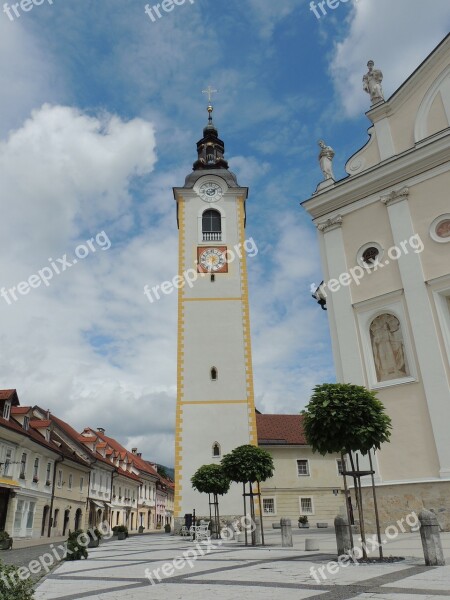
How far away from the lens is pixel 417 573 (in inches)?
320

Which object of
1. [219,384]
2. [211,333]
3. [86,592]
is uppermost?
[211,333]

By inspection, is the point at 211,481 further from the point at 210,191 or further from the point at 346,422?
the point at 210,191

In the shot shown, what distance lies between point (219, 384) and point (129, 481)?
3255 cm

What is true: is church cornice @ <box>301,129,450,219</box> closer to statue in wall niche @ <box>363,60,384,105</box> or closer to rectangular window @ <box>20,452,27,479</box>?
statue in wall niche @ <box>363,60,384,105</box>

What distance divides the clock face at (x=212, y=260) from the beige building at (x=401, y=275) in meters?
14.1

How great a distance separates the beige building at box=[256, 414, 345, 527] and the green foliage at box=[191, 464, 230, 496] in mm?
11745

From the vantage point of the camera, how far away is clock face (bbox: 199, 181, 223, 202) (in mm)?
40562

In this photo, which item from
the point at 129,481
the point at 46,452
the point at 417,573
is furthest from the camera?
the point at 129,481

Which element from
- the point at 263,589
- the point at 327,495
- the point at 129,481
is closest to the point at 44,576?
the point at 263,589

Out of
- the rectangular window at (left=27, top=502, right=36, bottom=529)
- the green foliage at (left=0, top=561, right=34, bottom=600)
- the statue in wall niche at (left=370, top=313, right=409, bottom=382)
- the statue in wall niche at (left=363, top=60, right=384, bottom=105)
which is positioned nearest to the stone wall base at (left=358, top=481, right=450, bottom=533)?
the statue in wall niche at (left=370, top=313, right=409, bottom=382)

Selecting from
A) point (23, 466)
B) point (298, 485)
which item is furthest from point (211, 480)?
point (298, 485)

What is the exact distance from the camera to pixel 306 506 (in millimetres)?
37500

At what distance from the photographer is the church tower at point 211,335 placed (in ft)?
102

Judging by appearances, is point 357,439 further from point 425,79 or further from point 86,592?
point 425,79
